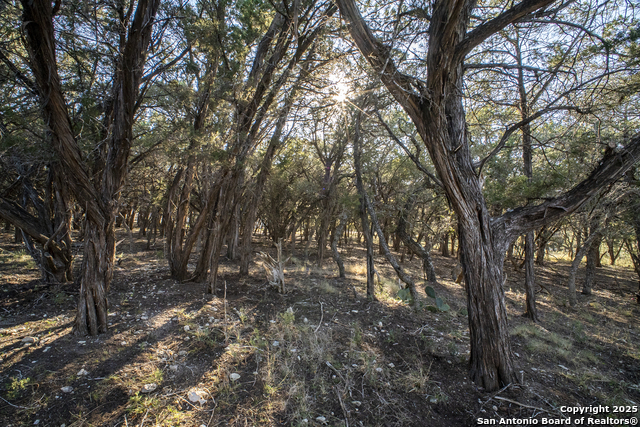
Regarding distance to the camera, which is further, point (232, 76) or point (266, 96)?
point (266, 96)

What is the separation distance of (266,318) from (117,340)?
7.69 ft

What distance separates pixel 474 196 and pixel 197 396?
12.7 feet

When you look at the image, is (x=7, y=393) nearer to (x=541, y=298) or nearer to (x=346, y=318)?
(x=346, y=318)

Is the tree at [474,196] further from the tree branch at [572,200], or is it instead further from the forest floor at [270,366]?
the forest floor at [270,366]

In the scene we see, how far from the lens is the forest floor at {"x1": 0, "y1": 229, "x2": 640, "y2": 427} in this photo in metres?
2.79

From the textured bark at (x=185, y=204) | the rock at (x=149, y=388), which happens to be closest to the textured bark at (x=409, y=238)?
the textured bark at (x=185, y=204)

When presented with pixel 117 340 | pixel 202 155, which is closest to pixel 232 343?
pixel 117 340

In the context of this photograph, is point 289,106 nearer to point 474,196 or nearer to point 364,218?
point 364,218

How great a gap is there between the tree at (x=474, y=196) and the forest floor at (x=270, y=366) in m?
0.69

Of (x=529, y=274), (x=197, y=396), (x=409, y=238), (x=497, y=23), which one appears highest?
(x=497, y=23)

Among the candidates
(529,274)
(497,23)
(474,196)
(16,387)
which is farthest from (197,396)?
(529,274)

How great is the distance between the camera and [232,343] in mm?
4164

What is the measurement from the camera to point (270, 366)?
11.6ft

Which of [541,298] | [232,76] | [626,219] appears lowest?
[541,298]
